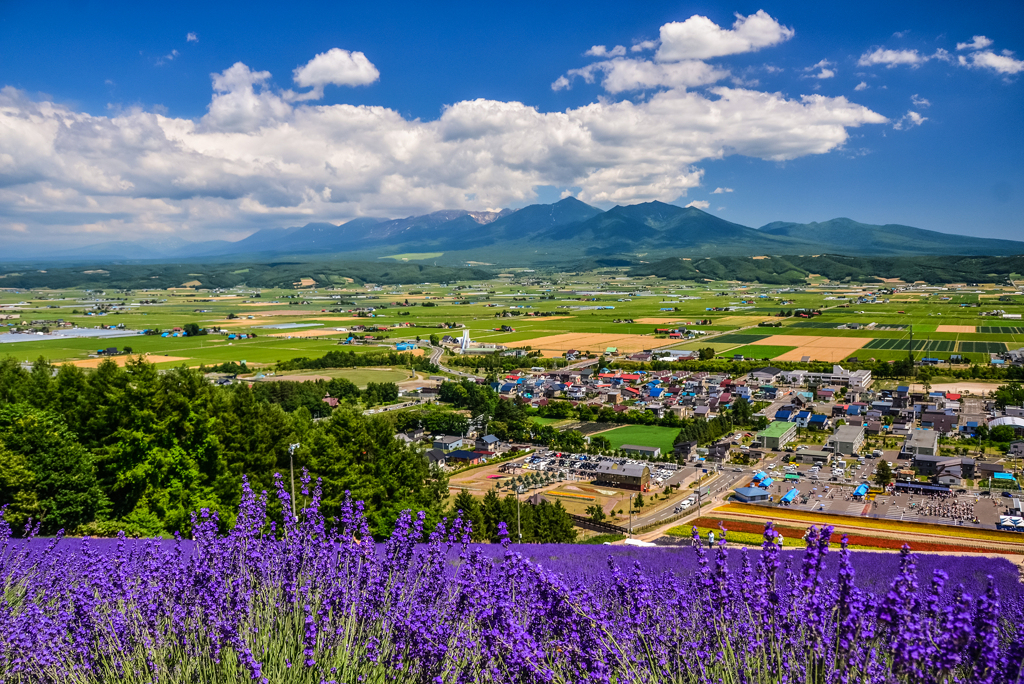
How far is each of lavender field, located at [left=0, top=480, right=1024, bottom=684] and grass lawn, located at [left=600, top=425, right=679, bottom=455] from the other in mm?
33306

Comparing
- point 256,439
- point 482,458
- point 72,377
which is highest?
point 72,377

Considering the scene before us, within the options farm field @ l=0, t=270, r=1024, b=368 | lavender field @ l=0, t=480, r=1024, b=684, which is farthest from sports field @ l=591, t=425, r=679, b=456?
lavender field @ l=0, t=480, r=1024, b=684

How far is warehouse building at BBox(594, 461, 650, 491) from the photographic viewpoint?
29.8 m

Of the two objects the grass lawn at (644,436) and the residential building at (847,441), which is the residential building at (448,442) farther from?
the residential building at (847,441)

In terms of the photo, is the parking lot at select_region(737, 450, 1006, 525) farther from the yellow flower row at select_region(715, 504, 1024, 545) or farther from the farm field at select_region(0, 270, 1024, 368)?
the farm field at select_region(0, 270, 1024, 368)

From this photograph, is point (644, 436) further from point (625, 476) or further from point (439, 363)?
point (439, 363)

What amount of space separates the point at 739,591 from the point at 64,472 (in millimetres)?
14761

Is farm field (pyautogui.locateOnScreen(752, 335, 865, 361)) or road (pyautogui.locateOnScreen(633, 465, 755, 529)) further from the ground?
farm field (pyautogui.locateOnScreen(752, 335, 865, 361))

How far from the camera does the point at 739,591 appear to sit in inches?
159

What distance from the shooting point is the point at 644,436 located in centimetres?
3956

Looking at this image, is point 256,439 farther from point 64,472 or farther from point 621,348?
point 621,348

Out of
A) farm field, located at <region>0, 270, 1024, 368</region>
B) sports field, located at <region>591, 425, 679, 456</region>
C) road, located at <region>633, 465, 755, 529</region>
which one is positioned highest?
farm field, located at <region>0, 270, 1024, 368</region>

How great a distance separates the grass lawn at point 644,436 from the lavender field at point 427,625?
109ft

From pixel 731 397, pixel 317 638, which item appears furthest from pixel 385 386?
pixel 317 638
